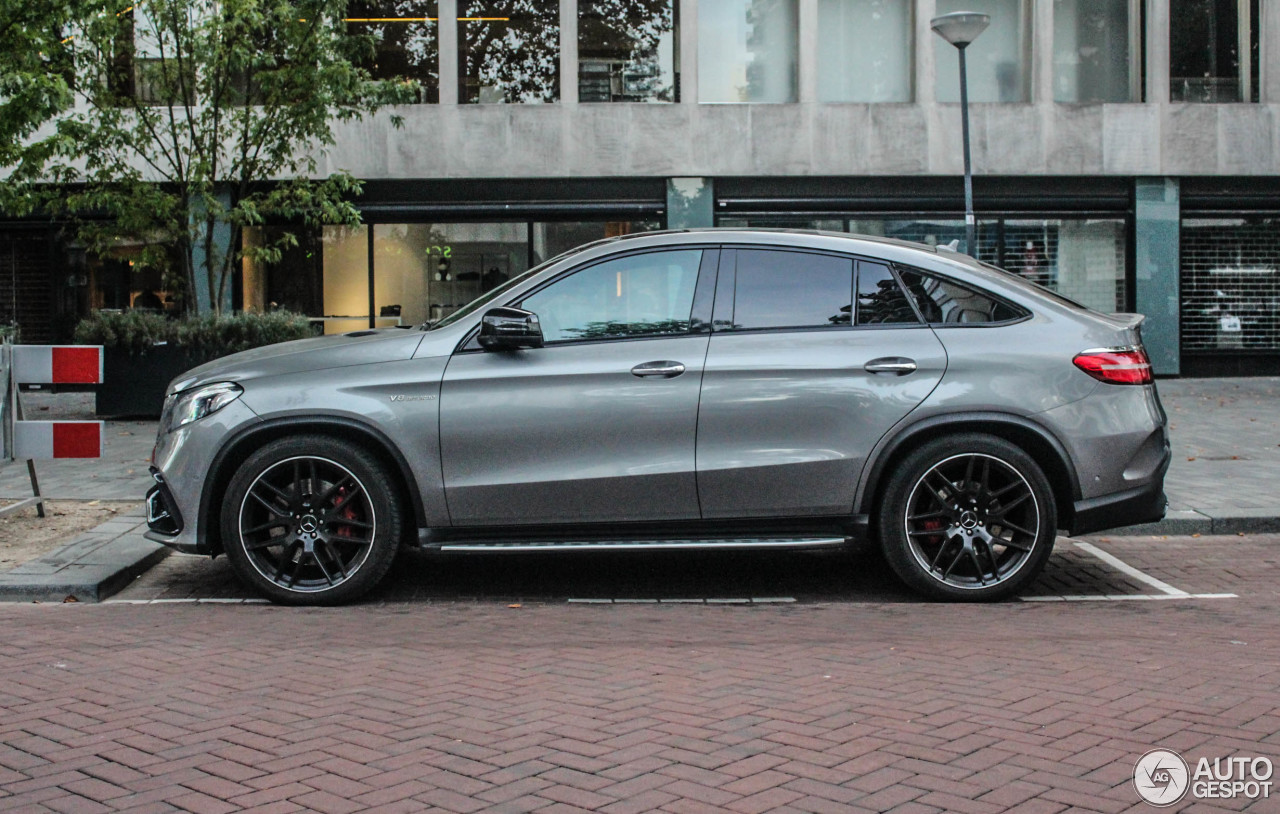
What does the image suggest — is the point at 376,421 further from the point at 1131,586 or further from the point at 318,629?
A: the point at 1131,586

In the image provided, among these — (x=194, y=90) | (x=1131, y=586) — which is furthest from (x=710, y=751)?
(x=194, y=90)

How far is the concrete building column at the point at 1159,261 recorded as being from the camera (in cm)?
2039

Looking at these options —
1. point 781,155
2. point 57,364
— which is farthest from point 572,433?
point 781,155

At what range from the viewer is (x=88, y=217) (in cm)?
2055

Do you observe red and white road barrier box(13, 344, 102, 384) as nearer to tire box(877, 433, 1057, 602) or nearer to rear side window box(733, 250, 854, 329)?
rear side window box(733, 250, 854, 329)

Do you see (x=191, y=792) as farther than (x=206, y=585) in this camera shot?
No

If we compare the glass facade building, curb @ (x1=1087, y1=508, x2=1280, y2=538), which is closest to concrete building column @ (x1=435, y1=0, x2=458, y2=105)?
the glass facade building

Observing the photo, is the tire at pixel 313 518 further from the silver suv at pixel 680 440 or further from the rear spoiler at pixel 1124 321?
the rear spoiler at pixel 1124 321

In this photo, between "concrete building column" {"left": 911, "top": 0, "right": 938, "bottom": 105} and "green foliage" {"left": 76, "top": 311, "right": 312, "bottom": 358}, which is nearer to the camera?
"green foliage" {"left": 76, "top": 311, "right": 312, "bottom": 358}

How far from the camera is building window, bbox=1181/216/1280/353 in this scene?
2062 cm

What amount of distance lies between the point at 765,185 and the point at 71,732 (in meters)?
17.1

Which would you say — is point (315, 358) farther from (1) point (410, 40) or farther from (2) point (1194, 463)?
(1) point (410, 40)

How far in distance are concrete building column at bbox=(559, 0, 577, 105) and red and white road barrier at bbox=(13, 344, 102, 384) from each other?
42.6 feet

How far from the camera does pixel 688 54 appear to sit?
794 inches
